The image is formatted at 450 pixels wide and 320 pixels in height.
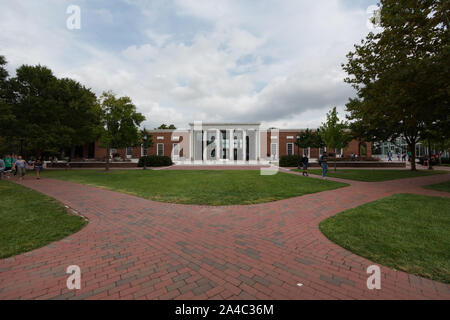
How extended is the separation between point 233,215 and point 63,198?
6969 millimetres

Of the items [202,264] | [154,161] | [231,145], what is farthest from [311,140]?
[202,264]

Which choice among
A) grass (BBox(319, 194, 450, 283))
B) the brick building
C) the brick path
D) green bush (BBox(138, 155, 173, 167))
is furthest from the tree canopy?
grass (BBox(319, 194, 450, 283))

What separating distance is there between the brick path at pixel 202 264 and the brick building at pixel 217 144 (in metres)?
36.9

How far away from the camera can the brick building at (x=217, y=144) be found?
41531 millimetres

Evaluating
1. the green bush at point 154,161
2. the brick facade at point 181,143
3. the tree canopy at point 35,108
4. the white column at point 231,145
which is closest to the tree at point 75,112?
the tree canopy at point 35,108

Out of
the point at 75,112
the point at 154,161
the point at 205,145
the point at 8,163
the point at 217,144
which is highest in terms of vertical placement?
the point at 75,112

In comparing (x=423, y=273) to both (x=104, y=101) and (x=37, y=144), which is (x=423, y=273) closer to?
(x=104, y=101)

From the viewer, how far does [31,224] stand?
15.2 feet

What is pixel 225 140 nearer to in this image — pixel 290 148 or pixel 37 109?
pixel 290 148

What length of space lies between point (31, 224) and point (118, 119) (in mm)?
16328

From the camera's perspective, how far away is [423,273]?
8.79 feet

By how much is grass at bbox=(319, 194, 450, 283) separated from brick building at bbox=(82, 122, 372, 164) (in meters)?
35.5

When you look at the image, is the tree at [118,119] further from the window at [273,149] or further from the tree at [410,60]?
the window at [273,149]
